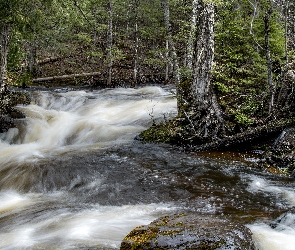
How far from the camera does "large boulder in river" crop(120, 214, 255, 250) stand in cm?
357

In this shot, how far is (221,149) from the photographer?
9070mm

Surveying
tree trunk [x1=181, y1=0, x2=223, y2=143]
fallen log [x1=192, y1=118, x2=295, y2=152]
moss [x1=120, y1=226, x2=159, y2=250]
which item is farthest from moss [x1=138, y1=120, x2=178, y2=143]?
moss [x1=120, y1=226, x2=159, y2=250]

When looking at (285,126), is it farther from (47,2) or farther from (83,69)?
(83,69)

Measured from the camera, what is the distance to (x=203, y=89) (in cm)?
935

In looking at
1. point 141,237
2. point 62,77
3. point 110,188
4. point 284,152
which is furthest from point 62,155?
point 62,77

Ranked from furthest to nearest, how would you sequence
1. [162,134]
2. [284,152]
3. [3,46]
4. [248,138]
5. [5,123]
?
[5,123], [3,46], [162,134], [248,138], [284,152]

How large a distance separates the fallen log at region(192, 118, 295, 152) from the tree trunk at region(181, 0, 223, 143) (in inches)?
9.8

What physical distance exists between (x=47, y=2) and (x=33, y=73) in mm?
11352

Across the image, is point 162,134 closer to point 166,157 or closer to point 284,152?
point 166,157

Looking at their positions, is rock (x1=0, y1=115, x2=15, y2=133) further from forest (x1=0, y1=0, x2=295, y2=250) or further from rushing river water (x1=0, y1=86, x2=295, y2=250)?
rushing river water (x1=0, y1=86, x2=295, y2=250)

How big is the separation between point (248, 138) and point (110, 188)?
4.38 meters

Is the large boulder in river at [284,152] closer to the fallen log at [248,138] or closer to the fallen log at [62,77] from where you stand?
the fallen log at [248,138]

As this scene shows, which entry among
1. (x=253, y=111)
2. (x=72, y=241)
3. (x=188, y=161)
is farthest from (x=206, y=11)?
(x=72, y=241)

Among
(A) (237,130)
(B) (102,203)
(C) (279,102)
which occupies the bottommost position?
(B) (102,203)
